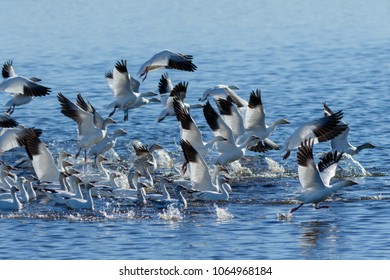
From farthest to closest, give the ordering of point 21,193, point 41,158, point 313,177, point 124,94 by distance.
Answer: point 124,94, point 41,158, point 21,193, point 313,177

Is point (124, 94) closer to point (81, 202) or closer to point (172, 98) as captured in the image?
point (172, 98)

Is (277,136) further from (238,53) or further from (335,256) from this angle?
(238,53)

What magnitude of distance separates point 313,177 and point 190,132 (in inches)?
119

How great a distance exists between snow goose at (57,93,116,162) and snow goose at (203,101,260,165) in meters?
2.04

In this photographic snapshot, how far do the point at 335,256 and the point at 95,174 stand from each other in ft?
20.3

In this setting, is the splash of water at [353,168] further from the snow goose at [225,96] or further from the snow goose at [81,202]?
the snow goose at [81,202]

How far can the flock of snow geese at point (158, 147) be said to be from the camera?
17.2m

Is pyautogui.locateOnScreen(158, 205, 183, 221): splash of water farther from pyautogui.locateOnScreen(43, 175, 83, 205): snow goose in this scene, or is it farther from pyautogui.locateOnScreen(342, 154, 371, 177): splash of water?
pyautogui.locateOnScreen(342, 154, 371, 177): splash of water

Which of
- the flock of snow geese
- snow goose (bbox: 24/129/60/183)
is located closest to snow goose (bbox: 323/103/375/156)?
the flock of snow geese

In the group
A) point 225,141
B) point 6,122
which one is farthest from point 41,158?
point 225,141

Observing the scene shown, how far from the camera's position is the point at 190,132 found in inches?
731

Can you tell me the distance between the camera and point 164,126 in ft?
81.7

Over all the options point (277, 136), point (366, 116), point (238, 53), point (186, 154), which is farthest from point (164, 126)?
point (238, 53)

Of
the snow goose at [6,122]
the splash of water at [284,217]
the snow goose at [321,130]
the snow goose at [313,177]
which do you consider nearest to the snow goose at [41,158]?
the snow goose at [6,122]
